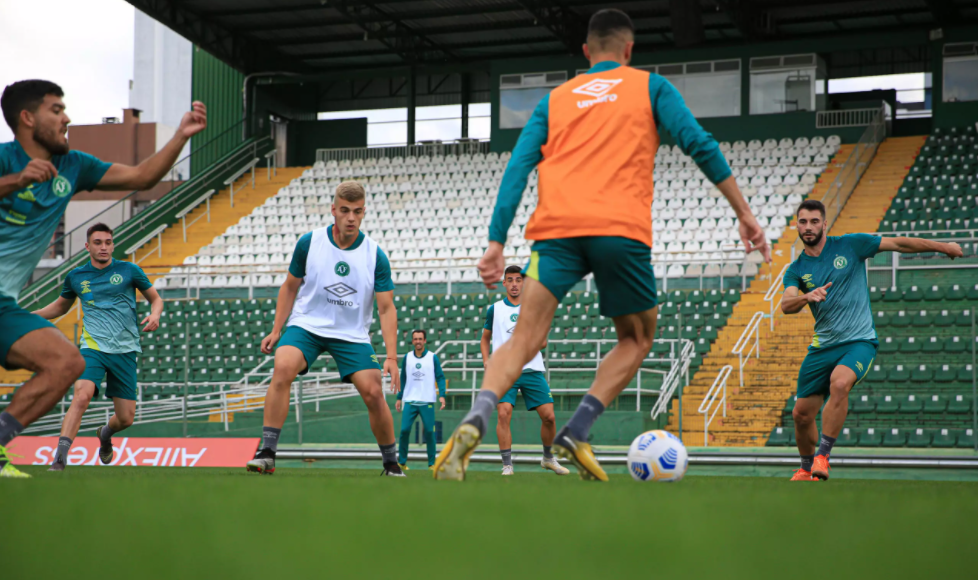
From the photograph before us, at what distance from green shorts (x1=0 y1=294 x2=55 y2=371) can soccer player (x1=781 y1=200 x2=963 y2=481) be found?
5.11 metres

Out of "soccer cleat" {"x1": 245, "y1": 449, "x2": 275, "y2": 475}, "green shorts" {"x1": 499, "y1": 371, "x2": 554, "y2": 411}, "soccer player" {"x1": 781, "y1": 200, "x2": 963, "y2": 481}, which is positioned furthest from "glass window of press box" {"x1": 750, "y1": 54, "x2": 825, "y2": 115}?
"soccer cleat" {"x1": 245, "y1": 449, "x2": 275, "y2": 475}

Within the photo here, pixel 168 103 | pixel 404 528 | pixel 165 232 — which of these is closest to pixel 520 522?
pixel 404 528

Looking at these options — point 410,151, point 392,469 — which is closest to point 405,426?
point 392,469

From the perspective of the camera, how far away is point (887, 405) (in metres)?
13.1

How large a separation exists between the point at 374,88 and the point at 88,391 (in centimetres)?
2978

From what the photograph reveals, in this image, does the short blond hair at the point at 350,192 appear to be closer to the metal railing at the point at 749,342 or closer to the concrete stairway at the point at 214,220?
the metal railing at the point at 749,342

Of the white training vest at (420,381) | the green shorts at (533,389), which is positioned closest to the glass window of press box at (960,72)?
the white training vest at (420,381)

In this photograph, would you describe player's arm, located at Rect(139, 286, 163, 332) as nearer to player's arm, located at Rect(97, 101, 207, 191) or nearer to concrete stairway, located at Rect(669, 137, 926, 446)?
player's arm, located at Rect(97, 101, 207, 191)

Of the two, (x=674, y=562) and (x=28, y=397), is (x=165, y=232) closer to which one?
(x=28, y=397)

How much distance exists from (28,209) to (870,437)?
11.5m

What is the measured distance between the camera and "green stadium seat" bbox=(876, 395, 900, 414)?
1304 cm

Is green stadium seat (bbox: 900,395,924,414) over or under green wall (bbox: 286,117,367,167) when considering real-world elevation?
under

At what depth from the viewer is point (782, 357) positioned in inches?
587

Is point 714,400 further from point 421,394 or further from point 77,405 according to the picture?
point 77,405
